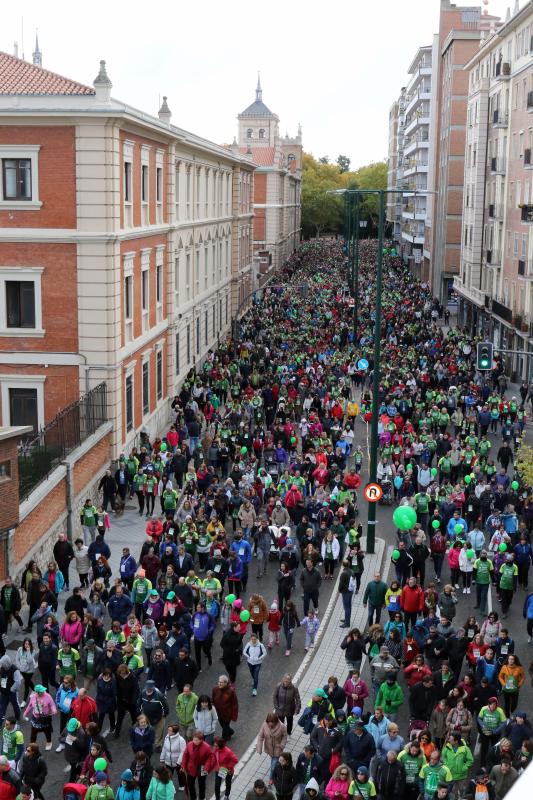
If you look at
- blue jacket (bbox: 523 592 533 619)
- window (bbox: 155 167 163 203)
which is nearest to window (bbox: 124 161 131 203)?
window (bbox: 155 167 163 203)

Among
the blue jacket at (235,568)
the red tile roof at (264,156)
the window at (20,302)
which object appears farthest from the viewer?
the red tile roof at (264,156)

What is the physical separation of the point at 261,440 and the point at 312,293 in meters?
45.9

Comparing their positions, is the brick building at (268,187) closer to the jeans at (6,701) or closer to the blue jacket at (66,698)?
the jeans at (6,701)

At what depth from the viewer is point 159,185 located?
31.5m

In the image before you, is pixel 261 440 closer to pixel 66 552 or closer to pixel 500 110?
pixel 66 552

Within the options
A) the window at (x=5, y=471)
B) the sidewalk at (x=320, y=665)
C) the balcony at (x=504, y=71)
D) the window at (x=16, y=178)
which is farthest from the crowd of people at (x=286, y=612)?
the balcony at (x=504, y=71)

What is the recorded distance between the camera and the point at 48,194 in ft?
78.3

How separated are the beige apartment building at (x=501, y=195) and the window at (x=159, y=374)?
15772 millimetres

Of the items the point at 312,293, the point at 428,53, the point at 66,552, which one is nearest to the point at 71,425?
the point at 66,552

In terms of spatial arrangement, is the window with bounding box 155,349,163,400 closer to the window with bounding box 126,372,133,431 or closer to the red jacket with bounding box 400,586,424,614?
the window with bounding box 126,372,133,431

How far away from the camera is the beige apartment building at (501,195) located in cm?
4178

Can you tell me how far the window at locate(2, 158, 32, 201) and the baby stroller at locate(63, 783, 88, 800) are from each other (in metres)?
16.9

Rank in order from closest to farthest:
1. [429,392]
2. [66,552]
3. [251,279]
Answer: [66,552] → [429,392] → [251,279]

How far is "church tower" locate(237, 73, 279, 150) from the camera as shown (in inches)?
3902
